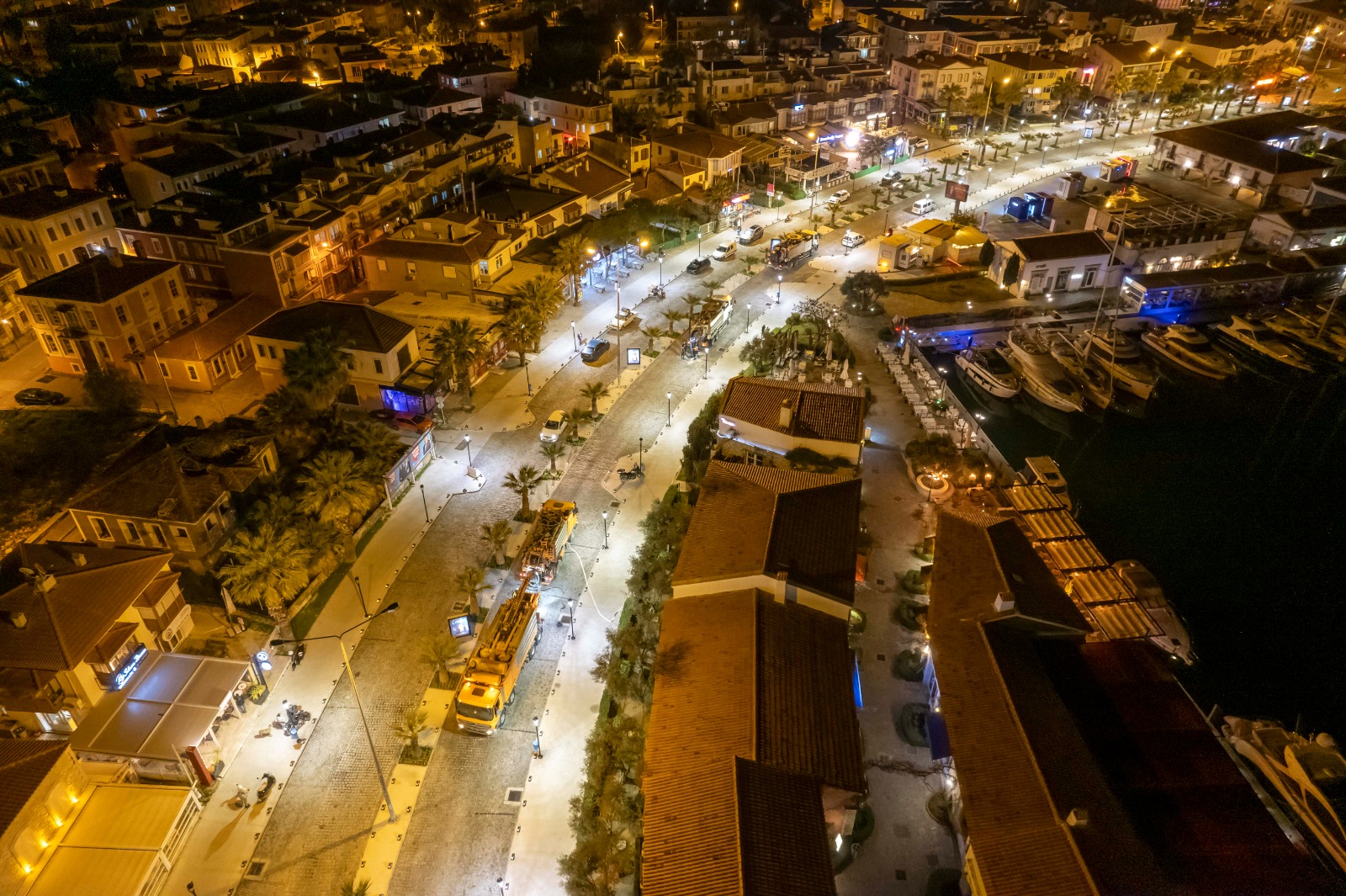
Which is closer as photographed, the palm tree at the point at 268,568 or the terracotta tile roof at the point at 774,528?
the terracotta tile roof at the point at 774,528

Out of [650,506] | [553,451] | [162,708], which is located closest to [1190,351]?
[650,506]

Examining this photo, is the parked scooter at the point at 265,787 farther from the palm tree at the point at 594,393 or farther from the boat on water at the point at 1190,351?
the boat on water at the point at 1190,351

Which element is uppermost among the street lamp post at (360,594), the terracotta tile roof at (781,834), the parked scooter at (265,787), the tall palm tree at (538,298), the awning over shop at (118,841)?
the tall palm tree at (538,298)

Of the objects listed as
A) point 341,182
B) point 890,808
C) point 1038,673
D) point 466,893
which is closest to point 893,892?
point 890,808

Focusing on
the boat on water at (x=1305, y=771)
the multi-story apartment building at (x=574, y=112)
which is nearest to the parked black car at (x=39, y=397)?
the multi-story apartment building at (x=574, y=112)

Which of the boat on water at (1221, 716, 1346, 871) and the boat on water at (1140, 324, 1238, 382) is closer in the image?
the boat on water at (1221, 716, 1346, 871)

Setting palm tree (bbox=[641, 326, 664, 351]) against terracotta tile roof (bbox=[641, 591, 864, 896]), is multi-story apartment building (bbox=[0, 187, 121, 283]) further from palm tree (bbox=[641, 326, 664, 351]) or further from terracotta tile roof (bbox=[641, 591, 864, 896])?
terracotta tile roof (bbox=[641, 591, 864, 896])

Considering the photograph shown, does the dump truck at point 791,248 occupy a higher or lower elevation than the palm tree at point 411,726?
higher

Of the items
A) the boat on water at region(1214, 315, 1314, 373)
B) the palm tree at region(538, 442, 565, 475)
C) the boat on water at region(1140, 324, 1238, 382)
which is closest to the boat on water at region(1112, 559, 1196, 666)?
the boat on water at region(1140, 324, 1238, 382)
